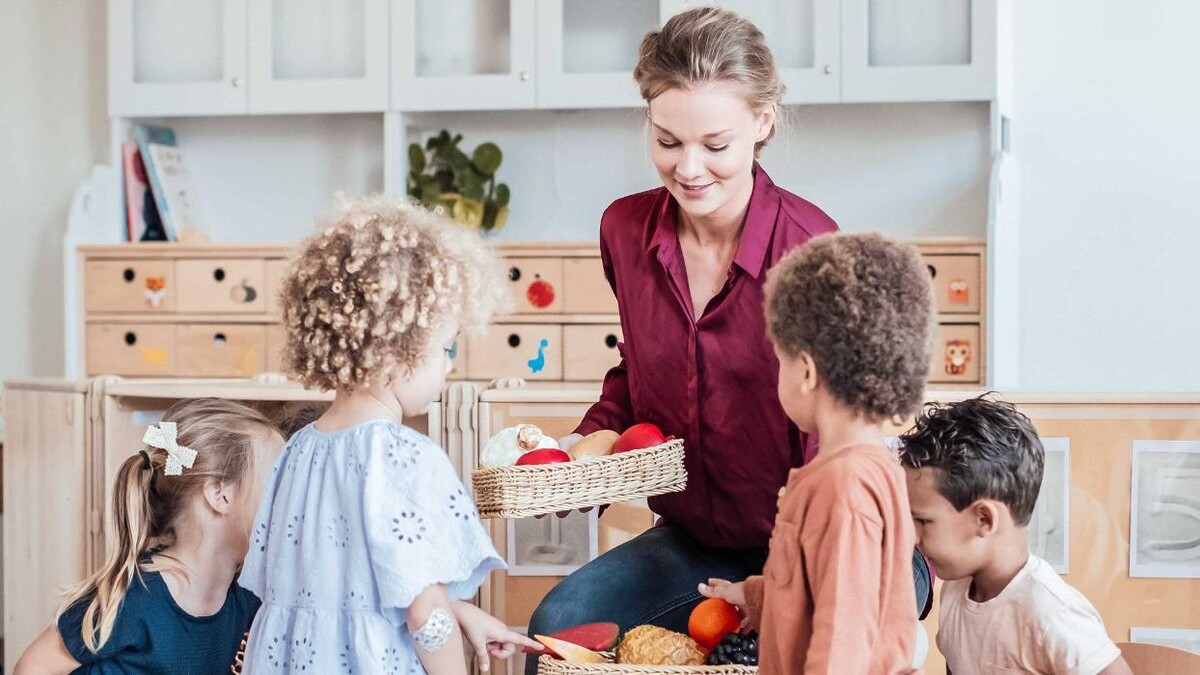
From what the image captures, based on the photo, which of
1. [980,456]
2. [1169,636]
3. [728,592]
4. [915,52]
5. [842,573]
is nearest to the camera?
[842,573]

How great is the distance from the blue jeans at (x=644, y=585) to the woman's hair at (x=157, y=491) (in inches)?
24.3

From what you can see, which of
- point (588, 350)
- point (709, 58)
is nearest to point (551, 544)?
point (709, 58)

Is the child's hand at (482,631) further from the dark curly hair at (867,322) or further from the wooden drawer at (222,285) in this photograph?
the wooden drawer at (222,285)

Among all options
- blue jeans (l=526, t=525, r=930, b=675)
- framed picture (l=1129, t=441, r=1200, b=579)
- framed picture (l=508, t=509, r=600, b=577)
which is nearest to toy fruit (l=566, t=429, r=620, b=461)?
blue jeans (l=526, t=525, r=930, b=675)

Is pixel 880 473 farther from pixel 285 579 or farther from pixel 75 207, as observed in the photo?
pixel 75 207

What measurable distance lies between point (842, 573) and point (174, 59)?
337 centimetres

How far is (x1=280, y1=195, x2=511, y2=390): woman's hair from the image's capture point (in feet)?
5.09

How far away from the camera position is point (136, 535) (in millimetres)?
2016

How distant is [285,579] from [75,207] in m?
2.81

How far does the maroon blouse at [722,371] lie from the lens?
177cm

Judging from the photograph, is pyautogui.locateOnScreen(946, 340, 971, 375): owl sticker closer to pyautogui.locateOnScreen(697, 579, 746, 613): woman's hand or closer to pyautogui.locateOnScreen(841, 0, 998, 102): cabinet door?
pyautogui.locateOnScreen(841, 0, 998, 102): cabinet door

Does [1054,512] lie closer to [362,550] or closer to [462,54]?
[362,550]

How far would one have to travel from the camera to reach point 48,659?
77.4 inches

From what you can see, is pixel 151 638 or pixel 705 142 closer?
pixel 705 142
